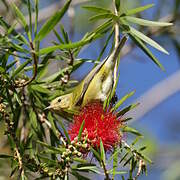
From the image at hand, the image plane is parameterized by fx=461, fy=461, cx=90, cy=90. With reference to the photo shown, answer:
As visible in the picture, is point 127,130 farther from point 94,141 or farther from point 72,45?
point 72,45

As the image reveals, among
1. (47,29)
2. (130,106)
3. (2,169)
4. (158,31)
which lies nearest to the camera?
(47,29)

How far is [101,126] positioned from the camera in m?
1.51

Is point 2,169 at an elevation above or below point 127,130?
below

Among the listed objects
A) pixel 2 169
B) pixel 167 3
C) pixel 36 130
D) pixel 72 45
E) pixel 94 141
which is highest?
pixel 167 3

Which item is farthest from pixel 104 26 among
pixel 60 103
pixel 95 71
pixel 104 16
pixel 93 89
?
pixel 60 103

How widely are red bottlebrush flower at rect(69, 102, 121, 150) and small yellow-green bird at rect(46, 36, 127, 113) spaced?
151 mm

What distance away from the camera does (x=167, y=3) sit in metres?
3.19

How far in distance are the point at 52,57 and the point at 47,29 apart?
1.65 feet

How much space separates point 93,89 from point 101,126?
32 centimetres

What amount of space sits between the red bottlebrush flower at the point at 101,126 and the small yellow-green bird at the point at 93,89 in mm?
151

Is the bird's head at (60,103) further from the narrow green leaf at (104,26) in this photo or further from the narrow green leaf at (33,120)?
the narrow green leaf at (104,26)

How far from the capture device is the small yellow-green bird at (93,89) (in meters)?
1.70

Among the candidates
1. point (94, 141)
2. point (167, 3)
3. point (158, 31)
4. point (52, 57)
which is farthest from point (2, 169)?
point (167, 3)

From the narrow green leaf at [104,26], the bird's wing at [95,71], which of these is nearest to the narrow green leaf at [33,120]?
the bird's wing at [95,71]
